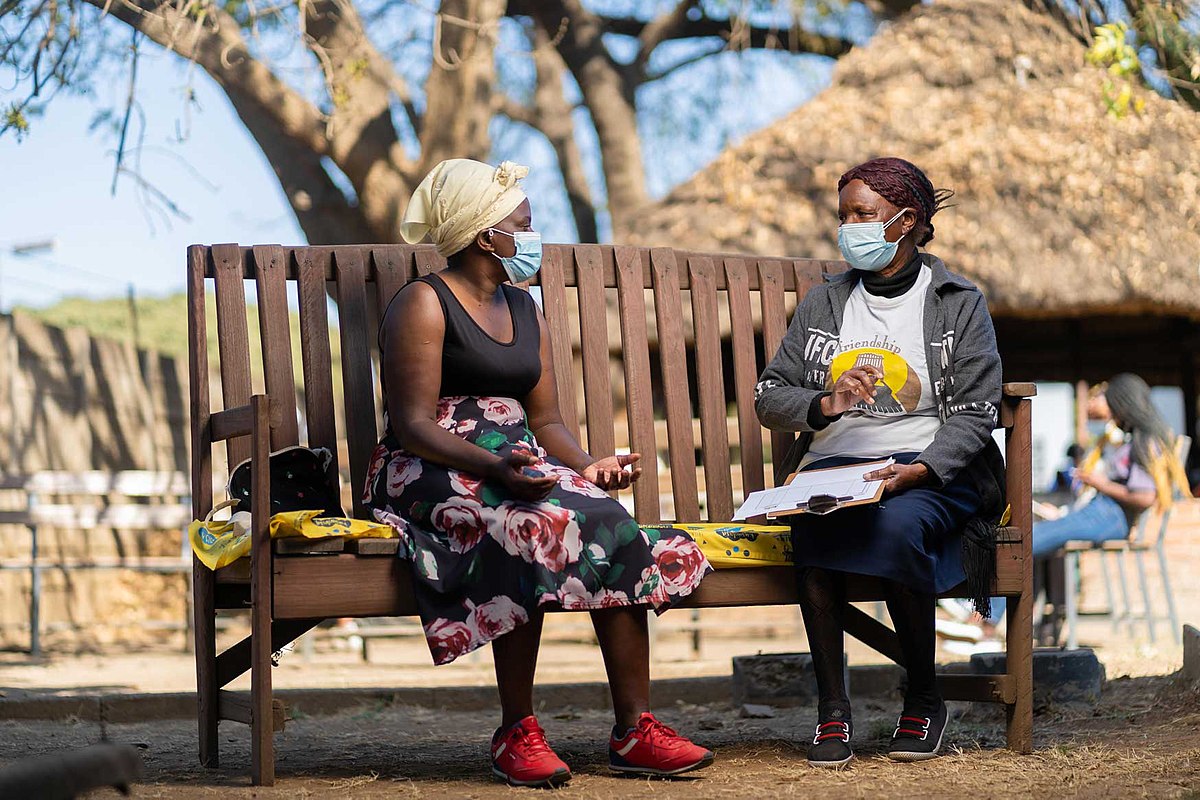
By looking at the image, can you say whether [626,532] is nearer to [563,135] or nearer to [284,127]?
[284,127]

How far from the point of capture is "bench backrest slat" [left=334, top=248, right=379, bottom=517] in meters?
3.94

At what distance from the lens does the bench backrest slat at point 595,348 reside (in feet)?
13.9

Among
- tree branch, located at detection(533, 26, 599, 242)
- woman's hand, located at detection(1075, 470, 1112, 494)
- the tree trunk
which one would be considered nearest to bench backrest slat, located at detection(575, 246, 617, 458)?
woman's hand, located at detection(1075, 470, 1112, 494)

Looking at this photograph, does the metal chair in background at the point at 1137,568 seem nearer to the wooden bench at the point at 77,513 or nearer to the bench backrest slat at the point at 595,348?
the bench backrest slat at the point at 595,348

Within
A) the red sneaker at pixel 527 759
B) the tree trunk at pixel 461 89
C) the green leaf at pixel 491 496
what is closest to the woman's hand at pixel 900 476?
the green leaf at pixel 491 496

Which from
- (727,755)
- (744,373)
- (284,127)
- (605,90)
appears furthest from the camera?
(605,90)

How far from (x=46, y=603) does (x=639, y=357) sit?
6416mm

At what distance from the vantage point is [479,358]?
11.8ft

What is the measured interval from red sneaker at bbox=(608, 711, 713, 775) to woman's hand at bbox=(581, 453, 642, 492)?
1.93 ft

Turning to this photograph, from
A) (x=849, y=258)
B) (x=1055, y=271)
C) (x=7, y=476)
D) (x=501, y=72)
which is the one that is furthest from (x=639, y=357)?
(x=501, y=72)

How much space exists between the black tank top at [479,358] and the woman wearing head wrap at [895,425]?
0.69 m

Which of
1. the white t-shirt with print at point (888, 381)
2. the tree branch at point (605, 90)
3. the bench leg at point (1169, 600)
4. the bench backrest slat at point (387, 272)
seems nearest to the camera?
the white t-shirt with print at point (888, 381)

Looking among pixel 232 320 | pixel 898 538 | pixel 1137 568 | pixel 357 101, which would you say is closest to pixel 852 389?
pixel 898 538

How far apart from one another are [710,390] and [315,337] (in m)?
1.23
